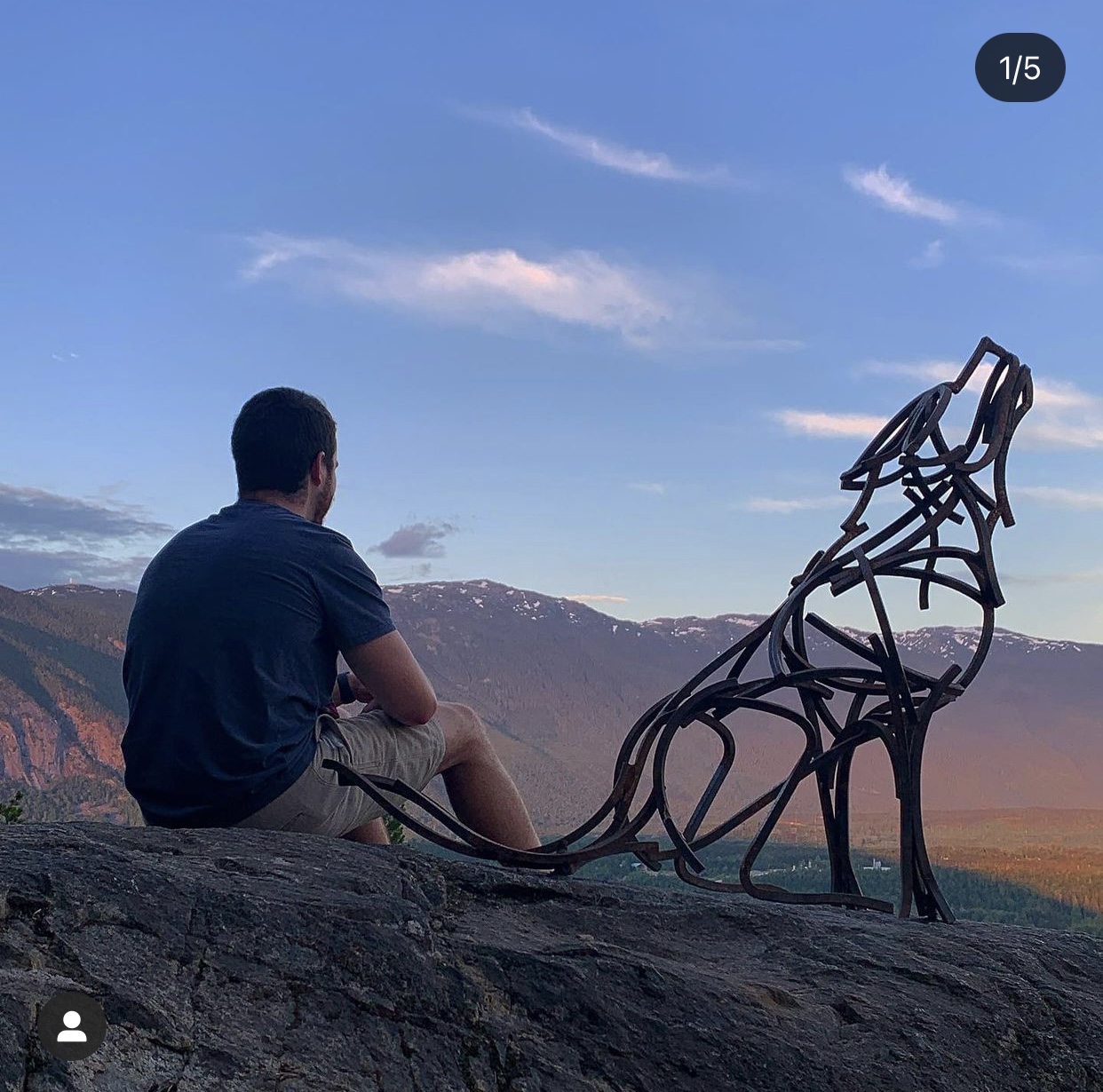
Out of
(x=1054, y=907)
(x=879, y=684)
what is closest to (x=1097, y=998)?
(x=879, y=684)

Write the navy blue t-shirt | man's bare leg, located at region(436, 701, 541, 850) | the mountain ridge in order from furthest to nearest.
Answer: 1. the mountain ridge
2. man's bare leg, located at region(436, 701, 541, 850)
3. the navy blue t-shirt

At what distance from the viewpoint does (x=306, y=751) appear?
3.78 meters

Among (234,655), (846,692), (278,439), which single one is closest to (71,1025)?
(234,655)

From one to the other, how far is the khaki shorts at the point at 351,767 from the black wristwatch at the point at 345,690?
0.52ft

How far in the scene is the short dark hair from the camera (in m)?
4.03

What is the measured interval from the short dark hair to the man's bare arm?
0.65 meters

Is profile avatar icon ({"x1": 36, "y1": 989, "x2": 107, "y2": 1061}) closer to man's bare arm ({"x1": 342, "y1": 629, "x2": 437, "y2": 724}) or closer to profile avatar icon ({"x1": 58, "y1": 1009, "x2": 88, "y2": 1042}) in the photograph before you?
profile avatar icon ({"x1": 58, "y1": 1009, "x2": 88, "y2": 1042})

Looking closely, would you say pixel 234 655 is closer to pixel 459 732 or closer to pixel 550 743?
pixel 459 732

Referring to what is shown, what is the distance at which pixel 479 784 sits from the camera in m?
4.33

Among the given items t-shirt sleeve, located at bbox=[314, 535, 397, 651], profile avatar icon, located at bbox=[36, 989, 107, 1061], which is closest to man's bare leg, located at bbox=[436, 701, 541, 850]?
t-shirt sleeve, located at bbox=[314, 535, 397, 651]

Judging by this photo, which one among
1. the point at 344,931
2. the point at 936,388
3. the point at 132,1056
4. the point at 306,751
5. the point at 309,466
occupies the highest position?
the point at 936,388

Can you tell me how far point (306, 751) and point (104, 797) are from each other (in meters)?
108

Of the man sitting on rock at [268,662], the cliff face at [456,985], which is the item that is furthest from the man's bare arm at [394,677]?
the cliff face at [456,985]

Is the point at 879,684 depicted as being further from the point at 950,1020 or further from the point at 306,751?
the point at 306,751
